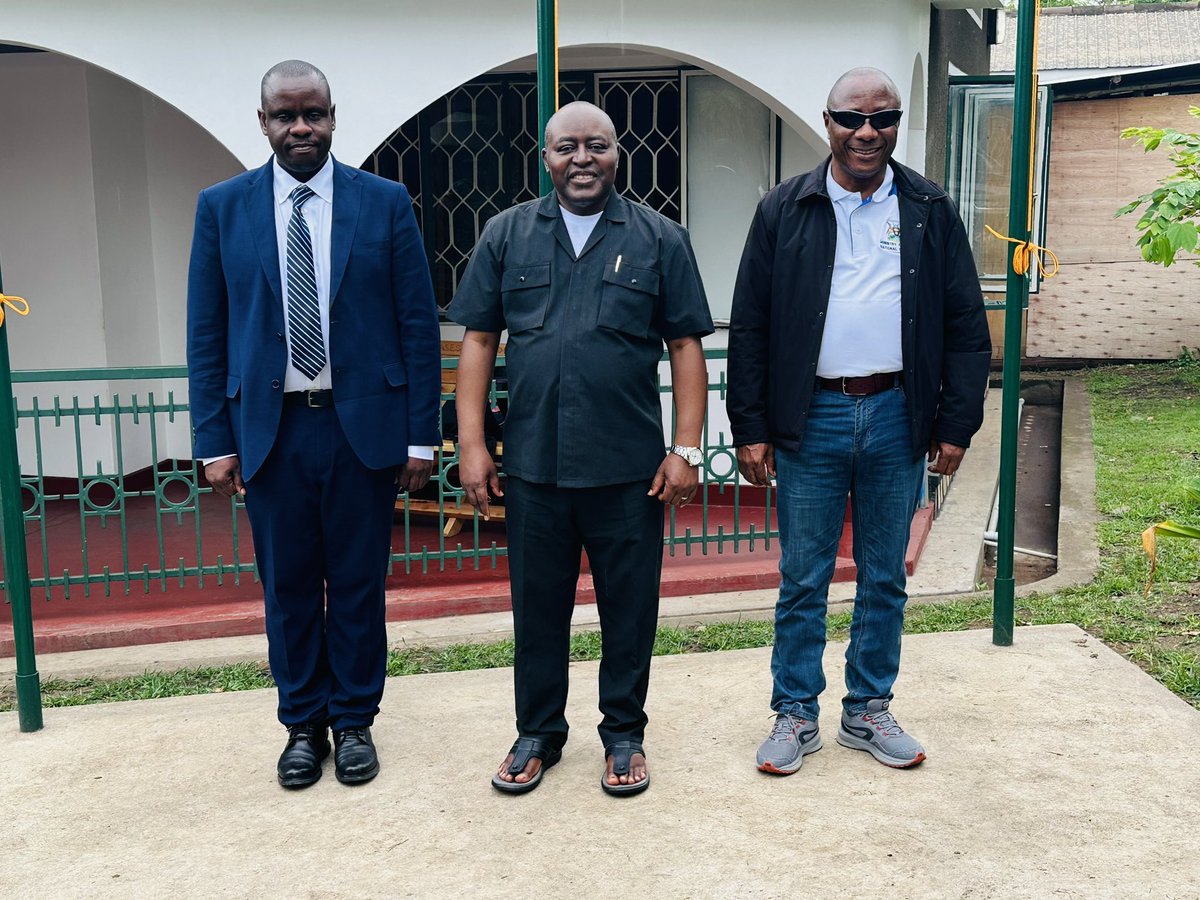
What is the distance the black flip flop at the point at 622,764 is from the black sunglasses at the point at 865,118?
1.85 meters

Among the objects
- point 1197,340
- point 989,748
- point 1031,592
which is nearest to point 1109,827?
point 989,748

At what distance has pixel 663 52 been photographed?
6.72 m

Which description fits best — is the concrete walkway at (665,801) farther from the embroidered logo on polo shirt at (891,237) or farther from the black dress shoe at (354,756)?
the embroidered logo on polo shirt at (891,237)

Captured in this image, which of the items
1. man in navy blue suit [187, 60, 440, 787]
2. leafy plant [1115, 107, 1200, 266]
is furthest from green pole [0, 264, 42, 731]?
leafy plant [1115, 107, 1200, 266]

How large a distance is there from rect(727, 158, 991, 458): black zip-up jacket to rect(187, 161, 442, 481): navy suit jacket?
0.94 m

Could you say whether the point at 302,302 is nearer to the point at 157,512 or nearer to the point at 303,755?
the point at 303,755

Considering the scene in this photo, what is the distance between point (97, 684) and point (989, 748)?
3.55 m

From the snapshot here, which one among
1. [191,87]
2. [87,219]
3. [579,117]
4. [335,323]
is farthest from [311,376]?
[87,219]

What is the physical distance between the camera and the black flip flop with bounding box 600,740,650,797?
3.61m

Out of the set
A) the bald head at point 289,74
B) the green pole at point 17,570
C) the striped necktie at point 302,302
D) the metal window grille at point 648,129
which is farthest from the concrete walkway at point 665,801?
the metal window grille at point 648,129

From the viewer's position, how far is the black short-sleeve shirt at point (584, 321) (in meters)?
3.46

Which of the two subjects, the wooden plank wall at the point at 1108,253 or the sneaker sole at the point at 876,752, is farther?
the wooden plank wall at the point at 1108,253

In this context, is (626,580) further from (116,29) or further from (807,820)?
(116,29)

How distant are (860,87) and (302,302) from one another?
1646mm
